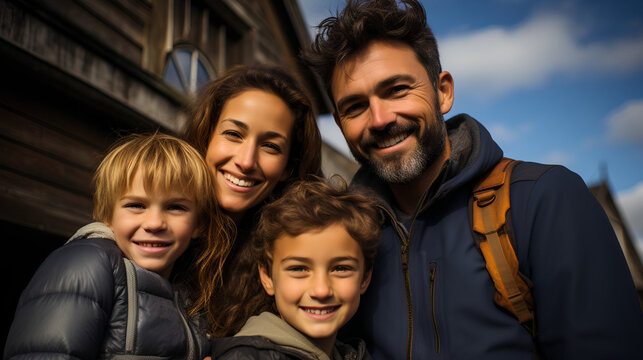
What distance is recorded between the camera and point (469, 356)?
5.18 feet

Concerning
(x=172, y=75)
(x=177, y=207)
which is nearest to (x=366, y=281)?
(x=177, y=207)

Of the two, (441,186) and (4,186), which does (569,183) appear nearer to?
(441,186)

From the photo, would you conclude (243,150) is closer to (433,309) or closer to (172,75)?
(433,309)

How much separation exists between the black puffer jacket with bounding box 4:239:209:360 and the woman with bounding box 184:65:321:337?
1.23 ft

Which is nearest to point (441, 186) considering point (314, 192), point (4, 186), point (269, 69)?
point (314, 192)

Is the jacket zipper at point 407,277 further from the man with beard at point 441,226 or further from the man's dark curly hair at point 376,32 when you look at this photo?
the man's dark curly hair at point 376,32

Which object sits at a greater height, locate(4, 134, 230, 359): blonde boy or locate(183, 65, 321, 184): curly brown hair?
locate(183, 65, 321, 184): curly brown hair

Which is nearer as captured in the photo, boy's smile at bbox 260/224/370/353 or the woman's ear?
boy's smile at bbox 260/224/370/353

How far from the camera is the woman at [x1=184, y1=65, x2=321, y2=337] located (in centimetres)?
213

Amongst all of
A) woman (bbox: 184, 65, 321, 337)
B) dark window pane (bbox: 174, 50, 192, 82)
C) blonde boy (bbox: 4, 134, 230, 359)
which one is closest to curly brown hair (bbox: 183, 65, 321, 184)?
woman (bbox: 184, 65, 321, 337)

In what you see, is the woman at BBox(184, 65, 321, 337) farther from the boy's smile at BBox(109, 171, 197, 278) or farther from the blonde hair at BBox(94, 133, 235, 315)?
the boy's smile at BBox(109, 171, 197, 278)

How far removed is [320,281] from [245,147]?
85 centimetres

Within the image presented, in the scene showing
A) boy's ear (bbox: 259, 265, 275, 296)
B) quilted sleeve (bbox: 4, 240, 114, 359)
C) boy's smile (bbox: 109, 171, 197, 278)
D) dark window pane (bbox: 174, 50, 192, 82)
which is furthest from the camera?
dark window pane (bbox: 174, 50, 192, 82)

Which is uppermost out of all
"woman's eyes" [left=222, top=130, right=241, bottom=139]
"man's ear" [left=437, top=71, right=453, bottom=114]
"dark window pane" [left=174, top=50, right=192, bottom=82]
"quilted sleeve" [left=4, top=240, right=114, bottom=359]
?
"dark window pane" [left=174, top=50, right=192, bottom=82]
